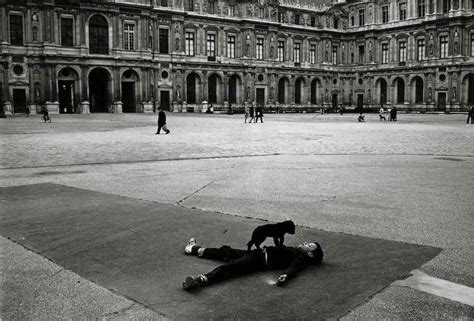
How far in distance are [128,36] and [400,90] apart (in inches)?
1420

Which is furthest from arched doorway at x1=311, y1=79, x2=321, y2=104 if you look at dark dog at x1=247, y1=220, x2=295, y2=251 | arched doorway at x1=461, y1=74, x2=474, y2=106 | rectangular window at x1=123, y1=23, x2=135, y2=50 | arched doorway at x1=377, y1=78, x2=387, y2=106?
dark dog at x1=247, y1=220, x2=295, y2=251

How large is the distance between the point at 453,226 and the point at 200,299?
396 cm

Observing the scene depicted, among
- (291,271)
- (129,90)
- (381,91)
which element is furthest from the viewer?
(381,91)

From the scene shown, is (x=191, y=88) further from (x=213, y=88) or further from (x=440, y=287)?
(x=440, y=287)

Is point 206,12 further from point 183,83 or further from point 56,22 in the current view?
point 56,22

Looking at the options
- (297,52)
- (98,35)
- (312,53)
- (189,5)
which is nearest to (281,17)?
(297,52)

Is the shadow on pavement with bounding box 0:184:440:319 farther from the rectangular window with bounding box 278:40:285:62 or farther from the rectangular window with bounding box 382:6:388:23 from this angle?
the rectangular window with bounding box 382:6:388:23

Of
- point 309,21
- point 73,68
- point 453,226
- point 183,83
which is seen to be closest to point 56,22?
point 73,68

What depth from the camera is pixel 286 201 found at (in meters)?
8.32

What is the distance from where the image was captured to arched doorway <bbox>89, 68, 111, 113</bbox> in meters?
52.7

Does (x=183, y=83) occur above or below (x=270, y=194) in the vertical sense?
above

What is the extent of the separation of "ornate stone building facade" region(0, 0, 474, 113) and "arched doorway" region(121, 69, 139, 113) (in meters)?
0.11

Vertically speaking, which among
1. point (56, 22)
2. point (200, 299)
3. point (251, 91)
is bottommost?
point (200, 299)

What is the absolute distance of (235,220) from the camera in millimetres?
6926
